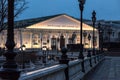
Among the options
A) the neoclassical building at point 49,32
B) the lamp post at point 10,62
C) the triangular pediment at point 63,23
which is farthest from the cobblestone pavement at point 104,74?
the triangular pediment at point 63,23

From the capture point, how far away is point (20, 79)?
8.77m

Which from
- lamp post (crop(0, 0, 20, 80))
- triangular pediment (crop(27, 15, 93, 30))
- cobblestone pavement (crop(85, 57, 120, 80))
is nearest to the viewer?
lamp post (crop(0, 0, 20, 80))

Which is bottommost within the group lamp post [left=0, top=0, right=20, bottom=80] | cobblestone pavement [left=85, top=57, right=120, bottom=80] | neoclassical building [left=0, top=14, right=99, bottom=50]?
cobblestone pavement [left=85, top=57, right=120, bottom=80]

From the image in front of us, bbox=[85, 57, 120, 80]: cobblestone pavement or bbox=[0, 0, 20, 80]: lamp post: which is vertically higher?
bbox=[0, 0, 20, 80]: lamp post

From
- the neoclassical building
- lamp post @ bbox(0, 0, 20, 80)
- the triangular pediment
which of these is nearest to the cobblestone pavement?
lamp post @ bbox(0, 0, 20, 80)

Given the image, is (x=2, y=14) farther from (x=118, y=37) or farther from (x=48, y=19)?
Answer: (x=118, y=37)

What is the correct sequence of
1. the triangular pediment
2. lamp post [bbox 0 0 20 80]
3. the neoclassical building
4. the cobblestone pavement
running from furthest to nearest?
the triangular pediment
the neoclassical building
the cobblestone pavement
lamp post [bbox 0 0 20 80]

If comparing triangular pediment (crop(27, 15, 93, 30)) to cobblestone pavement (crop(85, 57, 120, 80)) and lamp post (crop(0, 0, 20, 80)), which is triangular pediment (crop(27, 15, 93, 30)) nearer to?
cobblestone pavement (crop(85, 57, 120, 80))

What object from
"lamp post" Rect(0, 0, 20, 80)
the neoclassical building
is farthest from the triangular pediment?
"lamp post" Rect(0, 0, 20, 80)

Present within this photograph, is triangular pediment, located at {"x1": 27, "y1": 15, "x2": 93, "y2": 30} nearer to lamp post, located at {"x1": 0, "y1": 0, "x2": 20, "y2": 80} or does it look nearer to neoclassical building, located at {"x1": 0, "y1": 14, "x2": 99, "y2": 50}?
neoclassical building, located at {"x1": 0, "y1": 14, "x2": 99, "y2": 50}

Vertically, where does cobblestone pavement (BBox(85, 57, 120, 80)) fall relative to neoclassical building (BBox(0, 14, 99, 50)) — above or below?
below

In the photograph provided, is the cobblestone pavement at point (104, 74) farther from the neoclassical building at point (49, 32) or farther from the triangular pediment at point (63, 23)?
the triangular pediment at point (63, 23)

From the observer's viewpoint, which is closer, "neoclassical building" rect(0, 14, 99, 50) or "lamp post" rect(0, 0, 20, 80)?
"lamp post" rect(0, 0, 20, 80)

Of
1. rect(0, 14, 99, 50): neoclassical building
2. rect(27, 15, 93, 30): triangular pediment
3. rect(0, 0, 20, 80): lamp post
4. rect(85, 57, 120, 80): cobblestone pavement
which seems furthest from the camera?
rect(27, 15, 93, 30): triangular pediment
